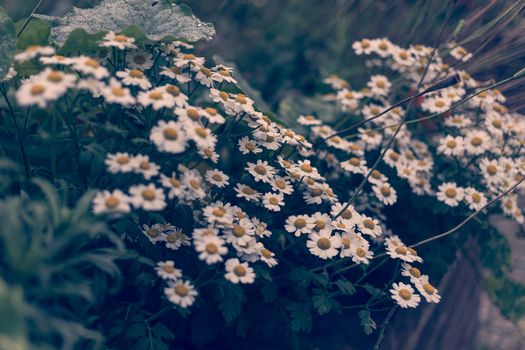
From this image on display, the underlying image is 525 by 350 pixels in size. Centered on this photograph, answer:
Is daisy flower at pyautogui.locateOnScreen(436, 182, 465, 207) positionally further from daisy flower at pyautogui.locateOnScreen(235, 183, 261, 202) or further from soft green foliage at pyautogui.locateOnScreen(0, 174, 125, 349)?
soft green foliage at pyautogui.locateOnScreen(0, 174, 125, 349)

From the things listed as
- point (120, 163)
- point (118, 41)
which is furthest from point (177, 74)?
point (120, 163)

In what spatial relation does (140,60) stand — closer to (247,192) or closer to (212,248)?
(247,192)

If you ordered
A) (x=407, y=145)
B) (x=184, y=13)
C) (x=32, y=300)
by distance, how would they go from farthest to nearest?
(x=407, y=145)
(x=184, y=13)
(x=32, y=300)

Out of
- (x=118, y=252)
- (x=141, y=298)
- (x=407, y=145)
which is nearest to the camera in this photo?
(x=118, y=252)

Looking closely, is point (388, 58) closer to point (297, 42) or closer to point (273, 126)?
point (297, 42)

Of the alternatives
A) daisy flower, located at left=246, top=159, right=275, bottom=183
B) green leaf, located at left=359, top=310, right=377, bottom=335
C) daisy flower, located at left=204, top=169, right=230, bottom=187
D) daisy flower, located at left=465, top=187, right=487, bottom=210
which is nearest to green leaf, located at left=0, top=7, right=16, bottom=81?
daisy flower, located at left=204, top=169, right=230, bottom=187

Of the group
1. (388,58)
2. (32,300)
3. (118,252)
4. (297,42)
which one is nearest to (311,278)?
(118,252)

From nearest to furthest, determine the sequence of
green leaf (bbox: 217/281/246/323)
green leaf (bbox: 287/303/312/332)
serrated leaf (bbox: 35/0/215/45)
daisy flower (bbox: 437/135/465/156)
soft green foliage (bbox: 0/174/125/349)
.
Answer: soft green foliage (bbox: 0/174/125/349), green leaf (bbox: 217/281/246/323), green leaf (bbox: 287/303/312/332), serrated leaf (bbox: 35/0/215/45), daisy flower (bbox: 437/135/465/156)
